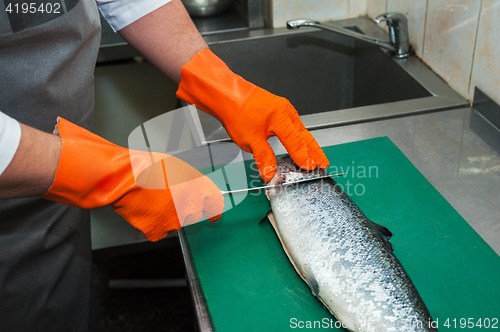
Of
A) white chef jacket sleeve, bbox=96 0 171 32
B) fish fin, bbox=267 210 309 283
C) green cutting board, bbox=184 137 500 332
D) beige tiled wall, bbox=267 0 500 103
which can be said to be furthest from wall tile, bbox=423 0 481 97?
white chef jacket sleeve, bbox=96 0 171 32

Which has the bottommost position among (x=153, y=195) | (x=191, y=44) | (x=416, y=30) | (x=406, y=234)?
(x=406, y=234)

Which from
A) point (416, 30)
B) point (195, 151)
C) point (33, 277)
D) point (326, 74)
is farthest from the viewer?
point (326, 74)

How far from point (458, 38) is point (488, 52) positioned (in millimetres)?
173

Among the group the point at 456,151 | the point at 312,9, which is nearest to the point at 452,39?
the point at 456,151

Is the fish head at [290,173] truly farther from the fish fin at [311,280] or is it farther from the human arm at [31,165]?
the human arm at [31,165]

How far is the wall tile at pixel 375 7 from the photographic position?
1.98 meters

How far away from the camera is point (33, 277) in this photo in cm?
120

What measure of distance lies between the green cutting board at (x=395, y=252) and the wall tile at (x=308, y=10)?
3.49ft

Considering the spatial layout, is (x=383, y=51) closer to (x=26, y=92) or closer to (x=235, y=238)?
(x=235, y=238)

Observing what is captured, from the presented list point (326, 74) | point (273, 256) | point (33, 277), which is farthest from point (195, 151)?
point (326, 74)

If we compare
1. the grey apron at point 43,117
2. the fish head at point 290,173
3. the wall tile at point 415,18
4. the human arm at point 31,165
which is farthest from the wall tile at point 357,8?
the human arm at point 31,165

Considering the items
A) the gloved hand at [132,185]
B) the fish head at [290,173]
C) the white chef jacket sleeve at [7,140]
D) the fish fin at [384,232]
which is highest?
the white chef jacket sleeve at [7,140]

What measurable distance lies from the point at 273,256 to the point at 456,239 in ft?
1.57

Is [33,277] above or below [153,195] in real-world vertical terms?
below
